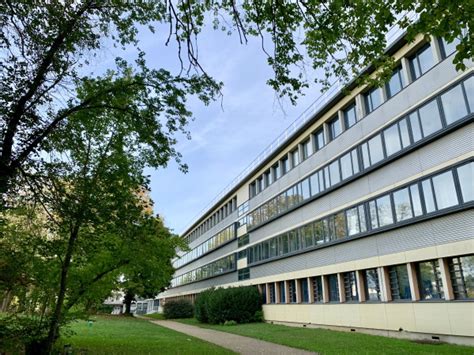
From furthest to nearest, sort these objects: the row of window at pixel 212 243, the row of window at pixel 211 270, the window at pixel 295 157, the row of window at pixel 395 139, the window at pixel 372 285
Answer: the row of window at pixel 212 243 < the row of window at pixel 211 270 < the window at pixel 295 157 < the window at pixel 372 285 < the row of window at pixel 395 139

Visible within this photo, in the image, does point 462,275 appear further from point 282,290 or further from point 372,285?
point 282,290

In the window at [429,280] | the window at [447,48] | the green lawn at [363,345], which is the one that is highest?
the window at [447,48]

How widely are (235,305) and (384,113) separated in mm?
19535

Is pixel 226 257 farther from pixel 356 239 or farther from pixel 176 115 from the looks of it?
pixel 176 115

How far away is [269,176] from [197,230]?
32.1 metres

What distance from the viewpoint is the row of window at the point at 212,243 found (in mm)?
→ 43469

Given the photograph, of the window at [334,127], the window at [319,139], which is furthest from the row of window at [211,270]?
the window at [334,127]

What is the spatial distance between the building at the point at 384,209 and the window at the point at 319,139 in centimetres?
7

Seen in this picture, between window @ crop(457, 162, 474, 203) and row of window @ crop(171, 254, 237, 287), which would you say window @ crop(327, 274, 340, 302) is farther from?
row of window @ crop(171, 254, 237, 287)

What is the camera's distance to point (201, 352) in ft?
46.1

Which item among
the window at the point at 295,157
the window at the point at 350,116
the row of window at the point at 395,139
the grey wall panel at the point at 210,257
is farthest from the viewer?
the grey wall panel at the point at 210,257

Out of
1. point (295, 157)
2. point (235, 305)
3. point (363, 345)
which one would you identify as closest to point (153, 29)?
point (363, 345)

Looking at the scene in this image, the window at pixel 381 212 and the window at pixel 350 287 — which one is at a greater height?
the window at pixel 381 212

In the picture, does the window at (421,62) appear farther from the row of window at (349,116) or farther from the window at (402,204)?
the window at (402,204)
